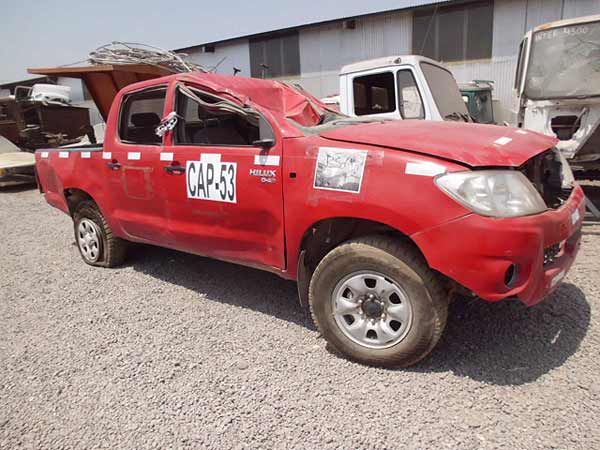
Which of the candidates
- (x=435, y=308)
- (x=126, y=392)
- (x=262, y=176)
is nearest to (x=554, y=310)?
(x=435, y=308)

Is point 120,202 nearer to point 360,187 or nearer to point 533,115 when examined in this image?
point 360,187

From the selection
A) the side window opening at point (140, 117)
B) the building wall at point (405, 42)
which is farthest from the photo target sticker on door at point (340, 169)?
the building wall at point (405, 42)

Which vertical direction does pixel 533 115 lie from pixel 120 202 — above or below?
above

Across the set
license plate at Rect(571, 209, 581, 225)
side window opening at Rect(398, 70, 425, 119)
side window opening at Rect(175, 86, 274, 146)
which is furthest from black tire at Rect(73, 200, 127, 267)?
license plate at Rect(571, 209, 581, 225)

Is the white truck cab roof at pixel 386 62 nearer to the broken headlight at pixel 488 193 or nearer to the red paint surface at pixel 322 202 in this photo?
the red paint surface at pixel 322 202

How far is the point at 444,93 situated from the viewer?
588cm

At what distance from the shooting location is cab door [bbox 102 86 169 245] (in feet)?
12.0

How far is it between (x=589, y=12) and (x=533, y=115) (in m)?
9.76

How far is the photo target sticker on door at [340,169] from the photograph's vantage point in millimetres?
2498

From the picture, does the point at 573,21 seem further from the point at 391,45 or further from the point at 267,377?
the point at 391,45

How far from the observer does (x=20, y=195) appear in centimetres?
1019

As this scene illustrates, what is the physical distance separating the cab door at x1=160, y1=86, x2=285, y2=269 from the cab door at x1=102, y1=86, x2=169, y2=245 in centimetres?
16

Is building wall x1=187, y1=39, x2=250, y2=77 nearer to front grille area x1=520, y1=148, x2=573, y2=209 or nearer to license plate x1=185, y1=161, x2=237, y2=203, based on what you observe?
license plate x1=185, y1=161, x2=237, y2=203

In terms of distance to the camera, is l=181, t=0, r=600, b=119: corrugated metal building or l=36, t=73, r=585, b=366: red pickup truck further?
l=181, t=0, r=600, b=119: corrugated metal building
